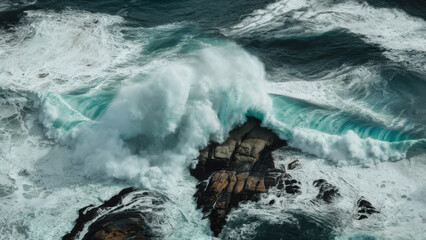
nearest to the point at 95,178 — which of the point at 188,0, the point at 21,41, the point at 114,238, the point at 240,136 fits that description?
the point at 114,238

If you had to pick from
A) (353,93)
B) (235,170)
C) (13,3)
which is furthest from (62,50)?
(353,93)

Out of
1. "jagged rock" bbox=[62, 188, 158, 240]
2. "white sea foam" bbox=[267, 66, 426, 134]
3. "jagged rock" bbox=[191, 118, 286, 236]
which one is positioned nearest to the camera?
"jagged rock" bbox=[62, 188, 158, 240]

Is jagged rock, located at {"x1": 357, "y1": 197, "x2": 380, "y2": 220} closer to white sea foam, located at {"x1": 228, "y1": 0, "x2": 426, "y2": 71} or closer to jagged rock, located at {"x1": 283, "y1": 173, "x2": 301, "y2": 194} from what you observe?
jagged rock, located at {"x1": 283, "y1": 173, "x2": 301, "y2": 194}

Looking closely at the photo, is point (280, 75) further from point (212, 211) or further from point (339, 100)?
point (212, 211)

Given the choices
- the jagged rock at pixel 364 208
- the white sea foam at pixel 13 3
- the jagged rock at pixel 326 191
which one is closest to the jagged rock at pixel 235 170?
the jagged rock at pixel 326 191

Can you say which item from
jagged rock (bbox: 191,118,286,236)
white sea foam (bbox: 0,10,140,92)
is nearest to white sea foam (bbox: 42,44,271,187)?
jagged rock (bbox: 191,118,286,236)

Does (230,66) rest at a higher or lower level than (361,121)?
higher

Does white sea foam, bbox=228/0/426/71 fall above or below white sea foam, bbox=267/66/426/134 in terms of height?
above
